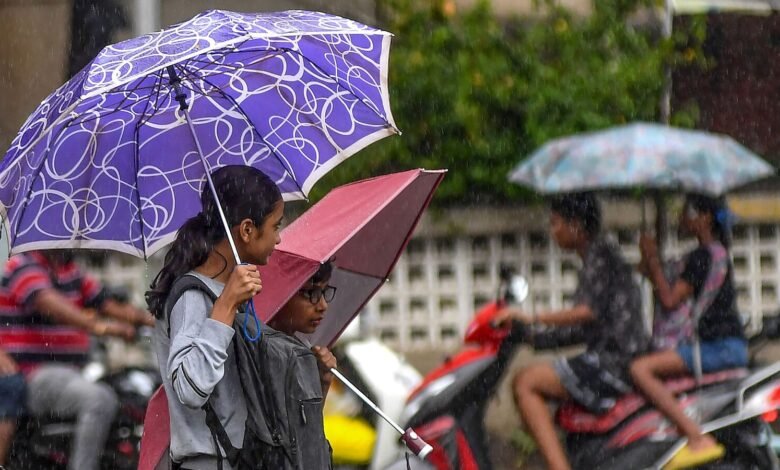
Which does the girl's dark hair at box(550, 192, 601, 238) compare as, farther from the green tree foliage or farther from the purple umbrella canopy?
the green tree foliage

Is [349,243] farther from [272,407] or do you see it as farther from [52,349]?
[52,349]

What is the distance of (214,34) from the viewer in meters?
3.88

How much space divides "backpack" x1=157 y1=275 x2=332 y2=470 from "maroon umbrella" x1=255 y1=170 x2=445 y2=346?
1.20 ft

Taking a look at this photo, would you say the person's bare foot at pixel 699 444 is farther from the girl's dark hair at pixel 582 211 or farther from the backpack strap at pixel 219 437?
the backpack strap at pixel 219 437

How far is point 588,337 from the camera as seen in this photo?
647cm

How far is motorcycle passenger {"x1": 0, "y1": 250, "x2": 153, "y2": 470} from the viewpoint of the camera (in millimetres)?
6012

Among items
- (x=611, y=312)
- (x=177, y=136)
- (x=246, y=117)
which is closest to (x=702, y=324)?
(x=611, y=312)

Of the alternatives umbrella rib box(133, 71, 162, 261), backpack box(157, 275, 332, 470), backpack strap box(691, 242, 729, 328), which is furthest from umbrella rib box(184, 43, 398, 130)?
backpack strap box(691, 242, 729, 328)

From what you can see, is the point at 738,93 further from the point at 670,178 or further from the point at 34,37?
the point at 34,37

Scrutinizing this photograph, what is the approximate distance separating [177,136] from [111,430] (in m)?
2.36

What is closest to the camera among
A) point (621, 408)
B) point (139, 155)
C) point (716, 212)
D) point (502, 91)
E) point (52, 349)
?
point (139, 155)

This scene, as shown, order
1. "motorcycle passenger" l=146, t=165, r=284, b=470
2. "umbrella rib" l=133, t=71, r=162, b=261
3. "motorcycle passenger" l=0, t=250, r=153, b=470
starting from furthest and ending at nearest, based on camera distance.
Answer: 1. "motorcycle passenger" l=0, t=250, r=153, b=470
2. "umbrella rib" l=133, t=71, r=162, b=261
3. "motorcycle passenger" l=146, t=165, r=284, b=470

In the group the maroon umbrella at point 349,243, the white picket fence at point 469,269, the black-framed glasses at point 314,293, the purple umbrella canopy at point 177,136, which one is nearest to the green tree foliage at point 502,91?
the white picket fence at point 469,269

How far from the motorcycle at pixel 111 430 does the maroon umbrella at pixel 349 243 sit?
6.23ft
